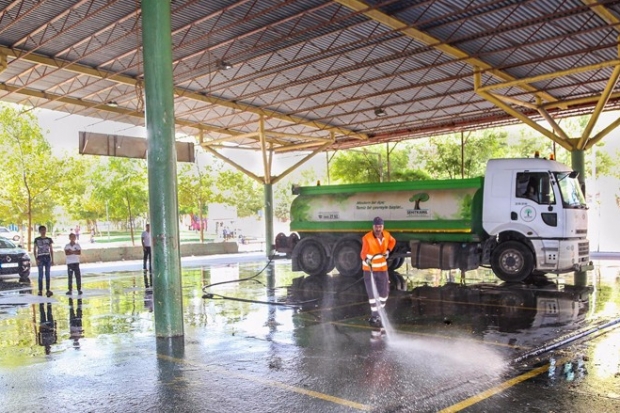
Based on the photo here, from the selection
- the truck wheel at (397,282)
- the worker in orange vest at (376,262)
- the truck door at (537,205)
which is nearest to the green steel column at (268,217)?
the truck wheel at (397,282)

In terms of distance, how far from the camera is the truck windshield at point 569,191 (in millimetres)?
13406

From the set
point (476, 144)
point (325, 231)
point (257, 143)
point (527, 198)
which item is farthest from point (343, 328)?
point (476, 144)

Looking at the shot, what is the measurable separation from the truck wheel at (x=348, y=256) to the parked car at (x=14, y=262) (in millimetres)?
9939

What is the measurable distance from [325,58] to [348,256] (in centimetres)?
581

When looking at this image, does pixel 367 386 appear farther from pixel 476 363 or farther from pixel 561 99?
pixel 561 99

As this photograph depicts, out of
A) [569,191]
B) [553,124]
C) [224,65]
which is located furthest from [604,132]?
[224,65]

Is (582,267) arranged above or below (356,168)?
below

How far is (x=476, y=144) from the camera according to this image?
3372 centimetres

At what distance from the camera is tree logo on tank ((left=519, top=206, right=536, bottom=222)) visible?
44.2 ft

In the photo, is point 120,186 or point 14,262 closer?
point 14,262

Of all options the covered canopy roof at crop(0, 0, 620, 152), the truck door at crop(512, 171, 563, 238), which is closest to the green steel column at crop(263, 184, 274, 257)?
the covered canopy roof at crop(0, 0, 620, 152)

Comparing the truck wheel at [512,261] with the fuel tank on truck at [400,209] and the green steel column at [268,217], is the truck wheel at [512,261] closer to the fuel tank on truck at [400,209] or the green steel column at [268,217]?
the fuel tank on truck at [400,209]

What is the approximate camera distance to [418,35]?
14.5 meters

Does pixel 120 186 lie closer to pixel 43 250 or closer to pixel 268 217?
pixel 268 217
